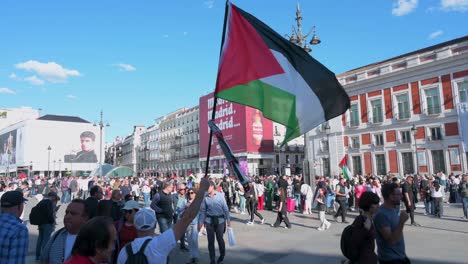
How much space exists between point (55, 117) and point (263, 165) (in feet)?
207

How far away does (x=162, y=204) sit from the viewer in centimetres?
851

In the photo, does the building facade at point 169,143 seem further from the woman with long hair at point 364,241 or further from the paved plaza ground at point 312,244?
the woman with long hair at point 364,241

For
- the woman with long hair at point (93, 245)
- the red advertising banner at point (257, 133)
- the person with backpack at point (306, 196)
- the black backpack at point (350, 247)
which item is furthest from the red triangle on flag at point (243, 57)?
the red advertising banner at point (257, 133)

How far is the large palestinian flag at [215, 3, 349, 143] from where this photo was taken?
4902mm

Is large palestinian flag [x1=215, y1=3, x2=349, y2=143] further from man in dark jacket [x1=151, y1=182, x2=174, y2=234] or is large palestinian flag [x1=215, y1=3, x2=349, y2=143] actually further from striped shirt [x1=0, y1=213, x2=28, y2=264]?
man in dark jacket [x1=151, y1=182, x2=174, y2=234]

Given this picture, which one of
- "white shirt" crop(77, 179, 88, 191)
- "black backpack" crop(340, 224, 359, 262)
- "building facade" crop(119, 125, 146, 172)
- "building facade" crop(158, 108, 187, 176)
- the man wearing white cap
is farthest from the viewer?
"building facade" crop(119, 125, 146, 172)

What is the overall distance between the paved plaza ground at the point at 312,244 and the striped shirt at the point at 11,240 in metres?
5.10

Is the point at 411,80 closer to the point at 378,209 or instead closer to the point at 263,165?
the point at 263,165

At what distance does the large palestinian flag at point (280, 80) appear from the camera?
4.90m

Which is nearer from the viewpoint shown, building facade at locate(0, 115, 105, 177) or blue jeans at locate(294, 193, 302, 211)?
blue jeans at locate(294, 193, 302, 211)

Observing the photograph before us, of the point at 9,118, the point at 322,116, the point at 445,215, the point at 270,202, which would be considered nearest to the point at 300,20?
the point at 270,202

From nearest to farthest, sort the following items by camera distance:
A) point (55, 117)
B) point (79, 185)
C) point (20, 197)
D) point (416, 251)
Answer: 1. point (20, 197)
2. point (416, 251)
3. point (79, 185)
4. point (55, 117)

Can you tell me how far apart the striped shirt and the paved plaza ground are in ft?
16.7

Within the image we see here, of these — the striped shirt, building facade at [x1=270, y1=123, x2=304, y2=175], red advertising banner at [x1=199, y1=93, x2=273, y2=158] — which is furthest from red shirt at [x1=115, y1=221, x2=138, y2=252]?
building facade at [x1=270, y1=123, x2=304, y2=175]
